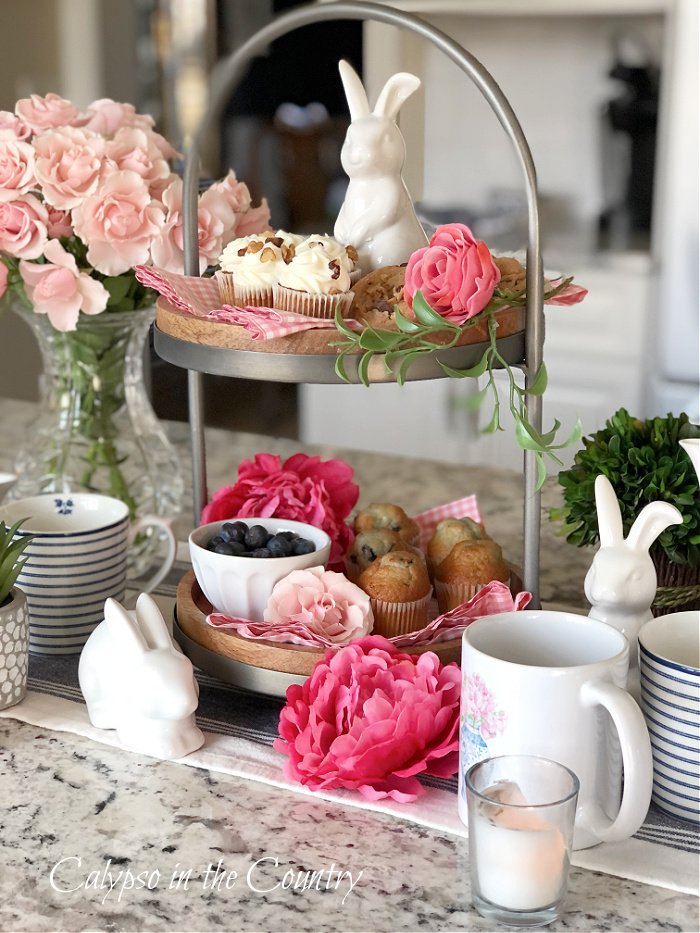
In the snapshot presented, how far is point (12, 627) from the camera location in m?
0.92

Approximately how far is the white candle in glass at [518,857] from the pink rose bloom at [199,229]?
2.03 ft

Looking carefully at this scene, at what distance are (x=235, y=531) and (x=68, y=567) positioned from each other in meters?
0.17

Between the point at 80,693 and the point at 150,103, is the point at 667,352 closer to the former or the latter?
the point at 150,103

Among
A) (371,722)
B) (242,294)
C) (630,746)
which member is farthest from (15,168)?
(630,746)

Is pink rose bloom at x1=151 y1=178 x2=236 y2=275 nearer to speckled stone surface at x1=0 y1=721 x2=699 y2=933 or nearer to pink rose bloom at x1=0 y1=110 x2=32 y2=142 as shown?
pink rose bloom at x1=0 y1=110 x2=32 y2=142

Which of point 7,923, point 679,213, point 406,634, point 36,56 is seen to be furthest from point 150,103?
point 7,923

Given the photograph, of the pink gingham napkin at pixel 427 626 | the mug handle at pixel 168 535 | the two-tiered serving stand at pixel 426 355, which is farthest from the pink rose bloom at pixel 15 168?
the pink gingham napkin at pixel 427 626

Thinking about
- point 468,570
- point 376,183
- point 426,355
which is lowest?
point 468,570

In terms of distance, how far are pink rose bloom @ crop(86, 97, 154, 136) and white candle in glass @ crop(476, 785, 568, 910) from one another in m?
0.78

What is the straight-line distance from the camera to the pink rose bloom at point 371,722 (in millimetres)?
788

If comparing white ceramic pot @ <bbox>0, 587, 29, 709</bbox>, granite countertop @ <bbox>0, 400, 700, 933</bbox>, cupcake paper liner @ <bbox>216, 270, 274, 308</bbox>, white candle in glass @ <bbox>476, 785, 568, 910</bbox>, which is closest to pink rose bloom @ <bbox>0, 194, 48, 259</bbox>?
cupcake paper liner @ <bbox>216, 270, 274, 308</bbox>

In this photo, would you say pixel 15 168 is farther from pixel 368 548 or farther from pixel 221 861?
pixel 221 861

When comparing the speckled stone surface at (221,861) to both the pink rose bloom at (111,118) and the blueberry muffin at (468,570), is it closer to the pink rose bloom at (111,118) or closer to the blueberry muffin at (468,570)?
the blueberry muffin at (468,570)

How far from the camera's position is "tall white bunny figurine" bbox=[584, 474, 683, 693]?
0.83 m
